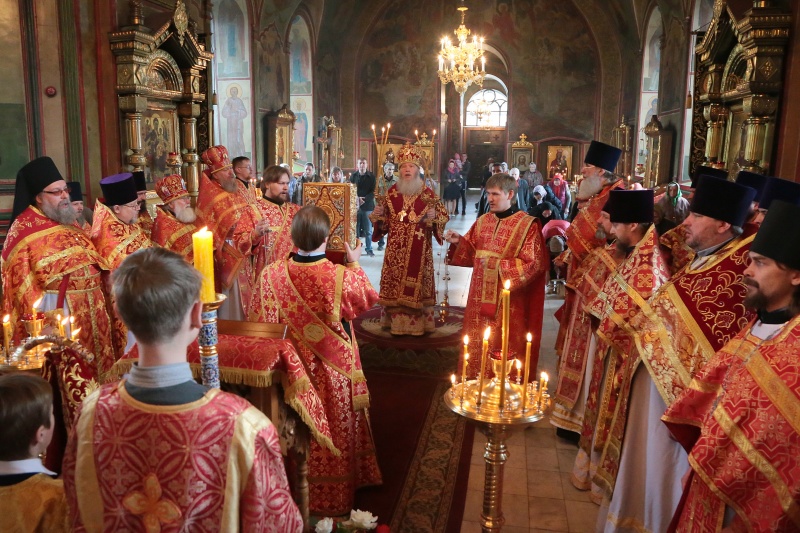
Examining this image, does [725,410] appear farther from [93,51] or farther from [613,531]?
[93,51]

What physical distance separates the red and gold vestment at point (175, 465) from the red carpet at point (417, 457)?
225 cm

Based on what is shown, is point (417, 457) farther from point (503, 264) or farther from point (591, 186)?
point (591, 186)

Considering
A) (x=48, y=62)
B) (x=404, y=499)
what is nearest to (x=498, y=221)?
(x=404, y=499)

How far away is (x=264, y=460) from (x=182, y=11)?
802 cm

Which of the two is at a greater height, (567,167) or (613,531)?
(567,167)

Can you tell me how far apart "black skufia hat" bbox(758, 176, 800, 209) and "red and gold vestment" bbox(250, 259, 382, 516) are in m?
2.44

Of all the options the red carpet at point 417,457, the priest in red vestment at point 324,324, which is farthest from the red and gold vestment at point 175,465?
the red carpet at point 417,457

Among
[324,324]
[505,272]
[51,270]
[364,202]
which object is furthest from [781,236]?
[364,202]

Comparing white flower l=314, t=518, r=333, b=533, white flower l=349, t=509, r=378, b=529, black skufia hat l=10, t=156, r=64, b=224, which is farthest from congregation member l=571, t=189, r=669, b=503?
black skufia hat l=10, t=156, r=64, b=224

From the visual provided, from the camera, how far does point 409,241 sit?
6.93m

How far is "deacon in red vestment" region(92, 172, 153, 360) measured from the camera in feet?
14.4

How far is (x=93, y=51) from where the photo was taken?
7.25 metres

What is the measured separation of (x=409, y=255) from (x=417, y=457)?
2938 millimetres

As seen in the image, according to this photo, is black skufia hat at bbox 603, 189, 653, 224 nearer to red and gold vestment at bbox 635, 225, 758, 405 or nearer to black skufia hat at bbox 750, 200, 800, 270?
red and gold vestment at bbox 635, 225, 758, 405
